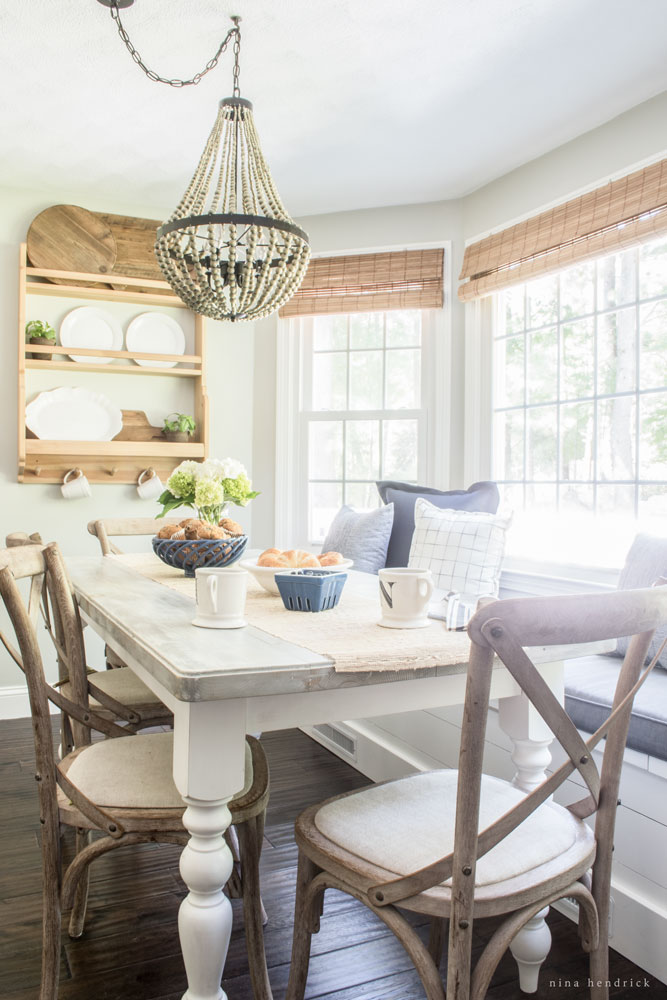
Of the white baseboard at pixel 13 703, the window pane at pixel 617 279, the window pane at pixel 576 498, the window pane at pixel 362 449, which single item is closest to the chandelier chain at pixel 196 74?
the window pane at pixel 617 279

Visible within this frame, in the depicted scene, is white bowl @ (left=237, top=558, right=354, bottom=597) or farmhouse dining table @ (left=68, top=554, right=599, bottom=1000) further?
white bowl @ (left=237, top=558, right=354, bottom=597)

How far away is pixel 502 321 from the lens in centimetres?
374

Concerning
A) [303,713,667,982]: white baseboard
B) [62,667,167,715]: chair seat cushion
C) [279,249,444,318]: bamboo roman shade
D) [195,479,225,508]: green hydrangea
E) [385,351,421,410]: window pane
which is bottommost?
[303,713,667,982]: white baseboard

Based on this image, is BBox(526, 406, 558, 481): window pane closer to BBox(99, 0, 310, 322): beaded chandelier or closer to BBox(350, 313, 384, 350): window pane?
BBox(350, 313, 384, 350): window pane

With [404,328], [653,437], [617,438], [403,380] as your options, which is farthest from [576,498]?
[404,328]

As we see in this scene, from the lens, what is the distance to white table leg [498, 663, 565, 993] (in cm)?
150

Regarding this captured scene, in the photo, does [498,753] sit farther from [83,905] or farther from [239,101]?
[239,101]

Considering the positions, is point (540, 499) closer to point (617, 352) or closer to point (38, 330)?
point (617, 352)

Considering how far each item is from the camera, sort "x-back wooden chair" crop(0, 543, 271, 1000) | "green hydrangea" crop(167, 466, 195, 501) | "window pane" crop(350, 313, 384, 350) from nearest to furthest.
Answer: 1. "x-back wooden chair" crop(0, 543, 271, 1000)
2. "green hydrangea" crop(167, 466, 195, 501)
3. "window pane" crop(350, 313, 384, 350)

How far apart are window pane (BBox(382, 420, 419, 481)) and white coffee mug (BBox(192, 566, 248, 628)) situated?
8.69 feet

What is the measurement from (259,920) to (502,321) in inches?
118

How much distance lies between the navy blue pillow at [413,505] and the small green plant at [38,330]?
6.16 ft

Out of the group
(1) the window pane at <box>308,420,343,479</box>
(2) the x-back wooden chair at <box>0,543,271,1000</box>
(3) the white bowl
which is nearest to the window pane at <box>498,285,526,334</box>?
(1) the window pane at <box>308,420,343,479</box>

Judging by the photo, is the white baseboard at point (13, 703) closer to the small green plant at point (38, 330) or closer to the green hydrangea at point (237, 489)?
the small green plant at point (38, 330)
